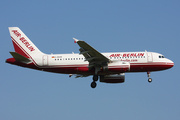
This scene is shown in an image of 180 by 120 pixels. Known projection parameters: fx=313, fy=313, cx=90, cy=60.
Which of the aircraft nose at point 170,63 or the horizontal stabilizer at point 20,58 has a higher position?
the horizontal stabilizer at point 20,58

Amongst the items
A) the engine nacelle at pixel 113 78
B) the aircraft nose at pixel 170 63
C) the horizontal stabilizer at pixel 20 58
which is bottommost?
the engine nacelle at pixel 113 78

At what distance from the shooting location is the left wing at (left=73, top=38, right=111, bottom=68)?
3984cm

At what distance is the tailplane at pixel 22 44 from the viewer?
4650 centimetres

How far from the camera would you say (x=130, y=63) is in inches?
1746

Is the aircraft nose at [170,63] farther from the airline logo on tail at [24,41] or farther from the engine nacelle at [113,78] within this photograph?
the airline logo on tail at [24,41]

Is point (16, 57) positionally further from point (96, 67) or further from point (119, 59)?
point (119, 59)

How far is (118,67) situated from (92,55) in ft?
13.0

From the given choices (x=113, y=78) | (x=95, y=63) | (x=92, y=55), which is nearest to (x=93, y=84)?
(x=95, y=63)

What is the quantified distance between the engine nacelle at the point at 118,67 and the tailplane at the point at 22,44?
10594 millimetres

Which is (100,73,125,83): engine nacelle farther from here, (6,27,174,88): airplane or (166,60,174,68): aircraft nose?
(166,60,174,68): aircraft nose

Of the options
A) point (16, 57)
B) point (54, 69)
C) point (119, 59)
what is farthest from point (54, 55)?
point (119, 59)

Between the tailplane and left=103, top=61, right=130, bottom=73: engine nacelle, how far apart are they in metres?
10.6

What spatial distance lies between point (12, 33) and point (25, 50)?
3.55 metres

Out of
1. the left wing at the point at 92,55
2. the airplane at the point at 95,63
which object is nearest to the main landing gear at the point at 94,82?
the airplane at the point at 95,63
